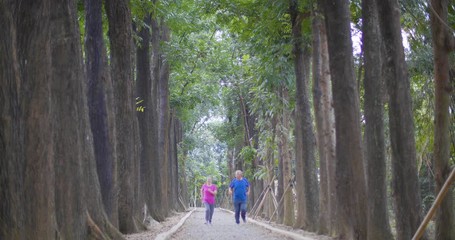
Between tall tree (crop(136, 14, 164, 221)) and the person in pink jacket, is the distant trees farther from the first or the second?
the person in pink jacket

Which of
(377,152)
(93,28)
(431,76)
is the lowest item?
(377,152)

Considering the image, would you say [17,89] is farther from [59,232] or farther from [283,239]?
[283,239]

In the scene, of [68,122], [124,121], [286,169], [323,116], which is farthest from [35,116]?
[286,169]

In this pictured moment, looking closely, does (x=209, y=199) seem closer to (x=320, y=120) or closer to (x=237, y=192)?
(x=237, y=192)

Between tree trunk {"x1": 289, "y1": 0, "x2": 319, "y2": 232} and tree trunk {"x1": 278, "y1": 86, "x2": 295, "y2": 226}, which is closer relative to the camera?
tree trunk {"x1": 289, "y1": 0, "x2": 319, "y2": 232}

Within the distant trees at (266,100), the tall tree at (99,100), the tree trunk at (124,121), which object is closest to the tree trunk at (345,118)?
the distant trees at (266,100)

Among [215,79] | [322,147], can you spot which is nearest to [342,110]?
[322,147]

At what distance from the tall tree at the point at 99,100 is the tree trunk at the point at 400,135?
229 inches

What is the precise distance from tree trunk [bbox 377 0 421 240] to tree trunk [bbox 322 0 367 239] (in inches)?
80.4

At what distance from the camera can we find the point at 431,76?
12.2 metres

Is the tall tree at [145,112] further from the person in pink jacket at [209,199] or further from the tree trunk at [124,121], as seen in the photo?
the tree trunk at [124,121]

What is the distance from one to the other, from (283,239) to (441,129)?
638cm

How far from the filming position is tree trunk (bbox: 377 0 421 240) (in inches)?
313

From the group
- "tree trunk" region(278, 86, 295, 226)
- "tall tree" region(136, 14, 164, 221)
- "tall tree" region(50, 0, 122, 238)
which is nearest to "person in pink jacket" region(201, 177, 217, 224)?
"tall tree" region(136, 14, 164, 221)
